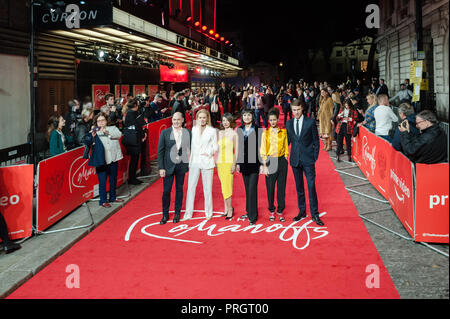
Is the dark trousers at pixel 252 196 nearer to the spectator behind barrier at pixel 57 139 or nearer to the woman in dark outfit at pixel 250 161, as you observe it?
the woman in dark outfit at pixel 250 161

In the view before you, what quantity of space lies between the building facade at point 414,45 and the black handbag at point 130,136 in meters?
8.23

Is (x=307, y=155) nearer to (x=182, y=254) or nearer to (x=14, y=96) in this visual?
(x=182, y=254)

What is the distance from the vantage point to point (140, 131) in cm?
1047

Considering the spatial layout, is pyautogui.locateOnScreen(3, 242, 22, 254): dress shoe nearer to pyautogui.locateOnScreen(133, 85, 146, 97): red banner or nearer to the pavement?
the pavement

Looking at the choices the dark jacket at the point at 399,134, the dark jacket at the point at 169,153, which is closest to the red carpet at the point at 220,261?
the dark jacket at the point at 169,153

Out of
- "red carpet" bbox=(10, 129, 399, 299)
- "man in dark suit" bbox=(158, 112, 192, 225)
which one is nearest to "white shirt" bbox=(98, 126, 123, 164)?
"red carpet" bbox=(10, 129, 399, 299)

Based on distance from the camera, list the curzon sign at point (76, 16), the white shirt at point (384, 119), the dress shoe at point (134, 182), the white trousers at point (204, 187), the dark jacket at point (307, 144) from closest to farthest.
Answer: the dark jacket at point (307, 144) < the white trousers at point (204, 187) < the white shirt at point (384, 119) < the dress shoe at point (134, 182) < the curzon sign at point (76, 16)

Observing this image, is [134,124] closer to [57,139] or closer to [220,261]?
[57,139]

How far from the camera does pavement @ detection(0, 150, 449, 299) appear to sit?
4.93 m

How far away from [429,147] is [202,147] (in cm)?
370

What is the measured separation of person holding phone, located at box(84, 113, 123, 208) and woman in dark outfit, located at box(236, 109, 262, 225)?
8.98ft

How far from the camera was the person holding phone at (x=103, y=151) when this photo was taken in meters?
8.18

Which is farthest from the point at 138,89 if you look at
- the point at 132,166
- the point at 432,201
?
the point at 432,201

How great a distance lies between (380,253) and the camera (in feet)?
19.5
